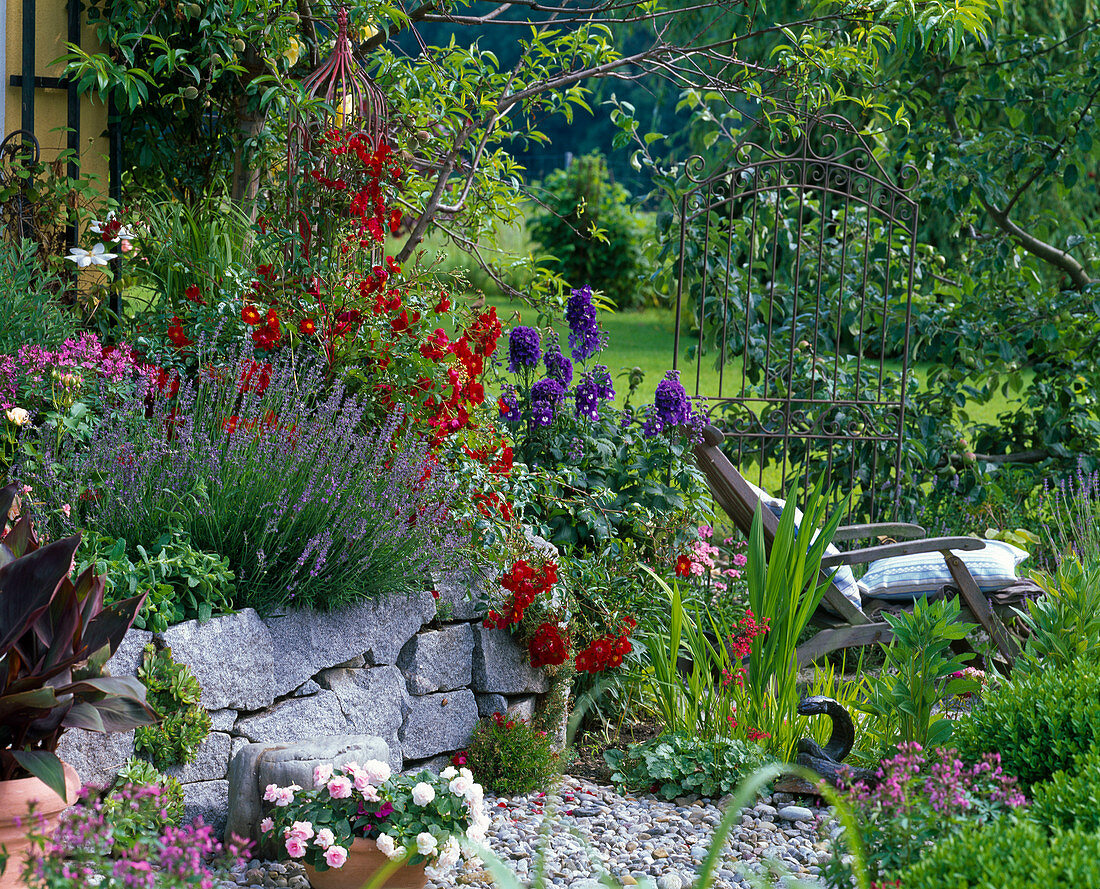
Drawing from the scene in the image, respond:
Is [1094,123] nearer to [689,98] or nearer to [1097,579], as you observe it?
[689,98]

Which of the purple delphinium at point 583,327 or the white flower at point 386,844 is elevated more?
the purple delphinium at point 583,327

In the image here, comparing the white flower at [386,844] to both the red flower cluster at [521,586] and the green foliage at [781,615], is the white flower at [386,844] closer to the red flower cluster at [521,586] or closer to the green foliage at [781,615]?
the red flower cluster at [521,586]

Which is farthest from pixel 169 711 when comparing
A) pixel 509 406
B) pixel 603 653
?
pixel 509 406

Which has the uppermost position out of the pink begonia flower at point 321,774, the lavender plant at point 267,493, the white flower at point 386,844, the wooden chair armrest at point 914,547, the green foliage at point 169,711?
the lavender plant at point 267,493

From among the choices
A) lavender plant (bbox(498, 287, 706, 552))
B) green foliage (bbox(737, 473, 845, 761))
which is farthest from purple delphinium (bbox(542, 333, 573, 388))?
green foliage (bbox(737, 473, 845, 761))

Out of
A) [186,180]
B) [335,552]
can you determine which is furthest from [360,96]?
[335,552]

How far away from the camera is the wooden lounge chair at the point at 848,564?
3.79m

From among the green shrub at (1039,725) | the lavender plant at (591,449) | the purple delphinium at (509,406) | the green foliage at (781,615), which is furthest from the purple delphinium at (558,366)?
the green shrub at (1039,725)

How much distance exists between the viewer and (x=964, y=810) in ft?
6.14

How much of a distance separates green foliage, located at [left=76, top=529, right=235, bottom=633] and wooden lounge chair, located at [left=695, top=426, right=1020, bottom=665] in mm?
1893

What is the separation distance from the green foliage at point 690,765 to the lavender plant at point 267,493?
0.85m

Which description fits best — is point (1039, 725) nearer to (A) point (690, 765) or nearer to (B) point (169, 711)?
(A) point (690, 765)

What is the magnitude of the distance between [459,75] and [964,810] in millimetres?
3280

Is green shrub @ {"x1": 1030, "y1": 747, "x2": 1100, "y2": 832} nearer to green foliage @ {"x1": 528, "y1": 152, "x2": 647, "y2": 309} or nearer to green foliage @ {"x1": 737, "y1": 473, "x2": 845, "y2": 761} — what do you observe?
green foliage @ {"x1": 737, "y1": 473, "x2": 845, "y2": 761}
